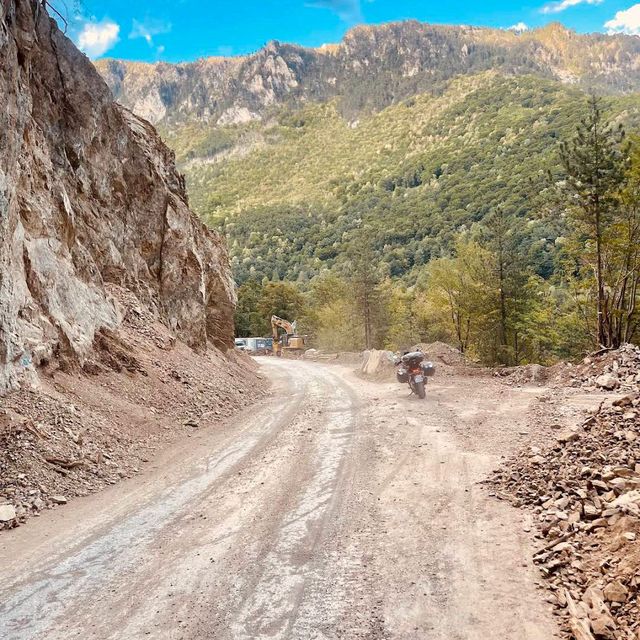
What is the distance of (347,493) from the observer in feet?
24.6

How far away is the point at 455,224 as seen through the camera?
332 ft

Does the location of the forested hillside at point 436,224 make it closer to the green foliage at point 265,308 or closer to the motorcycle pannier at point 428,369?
the green foliage at point 265,308

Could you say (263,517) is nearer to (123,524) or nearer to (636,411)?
(123,524)

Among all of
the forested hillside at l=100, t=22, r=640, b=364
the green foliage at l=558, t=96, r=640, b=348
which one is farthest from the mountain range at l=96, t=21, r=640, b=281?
the green foliage at l=558, t=96, r=640, b=348

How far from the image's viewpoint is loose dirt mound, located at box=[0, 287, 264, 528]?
7805mm

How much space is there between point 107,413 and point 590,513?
9471 mm

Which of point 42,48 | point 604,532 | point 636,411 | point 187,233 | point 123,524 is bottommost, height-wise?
point 123,524

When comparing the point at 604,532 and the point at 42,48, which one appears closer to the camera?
the point at 604,532

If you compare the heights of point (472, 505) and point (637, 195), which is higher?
point (637, 195)

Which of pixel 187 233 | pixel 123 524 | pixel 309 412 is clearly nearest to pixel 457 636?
pixel 123 524

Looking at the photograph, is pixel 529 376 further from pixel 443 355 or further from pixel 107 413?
pixel 107 413

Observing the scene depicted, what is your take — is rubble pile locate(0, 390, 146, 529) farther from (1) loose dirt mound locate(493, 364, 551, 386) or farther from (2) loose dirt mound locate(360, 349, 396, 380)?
(2) loose dirt mound locate(360, 349, 396, 380)

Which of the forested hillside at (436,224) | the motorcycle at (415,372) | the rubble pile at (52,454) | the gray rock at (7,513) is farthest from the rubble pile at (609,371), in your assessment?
the gray rock at (7,513)

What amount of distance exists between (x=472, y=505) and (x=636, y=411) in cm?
345
